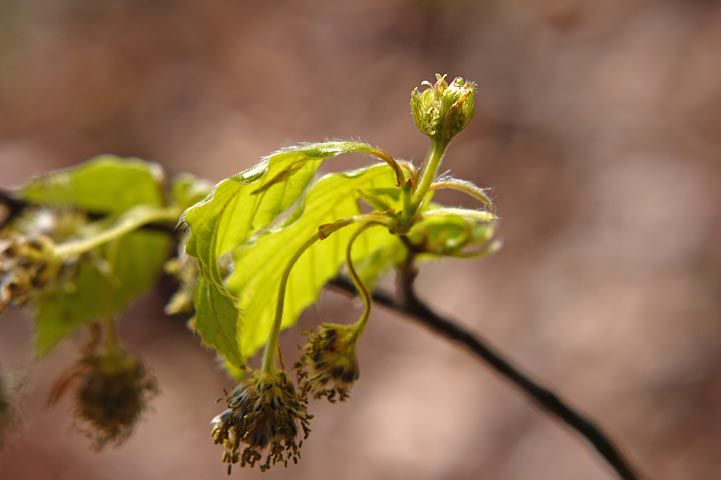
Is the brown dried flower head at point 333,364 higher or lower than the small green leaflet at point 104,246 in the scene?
lower

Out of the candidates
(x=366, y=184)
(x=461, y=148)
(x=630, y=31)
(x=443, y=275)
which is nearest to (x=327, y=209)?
(x=366, y=184)

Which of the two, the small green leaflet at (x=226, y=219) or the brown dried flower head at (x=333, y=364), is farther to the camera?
the brown dried flower head at (x=333, y=364)

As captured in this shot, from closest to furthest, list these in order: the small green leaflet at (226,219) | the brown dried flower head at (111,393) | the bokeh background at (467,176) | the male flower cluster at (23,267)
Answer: the small green leaflet at (226,219) < the male flower cluster at (23,267) < the brown dried flower head at (111,393) < the bokeh background at (467,176)

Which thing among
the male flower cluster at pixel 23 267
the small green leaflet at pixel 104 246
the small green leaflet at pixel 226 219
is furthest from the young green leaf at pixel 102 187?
the small green leaflet at pixel 226 219

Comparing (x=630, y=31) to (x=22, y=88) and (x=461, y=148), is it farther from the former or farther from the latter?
(x=22, y=88)

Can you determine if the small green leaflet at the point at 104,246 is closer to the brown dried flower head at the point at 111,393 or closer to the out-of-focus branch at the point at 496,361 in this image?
the brown dried flower head at the point at 111,393

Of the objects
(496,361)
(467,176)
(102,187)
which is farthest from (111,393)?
(467,176)

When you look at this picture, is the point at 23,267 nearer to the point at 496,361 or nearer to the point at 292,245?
the point at 292,245
